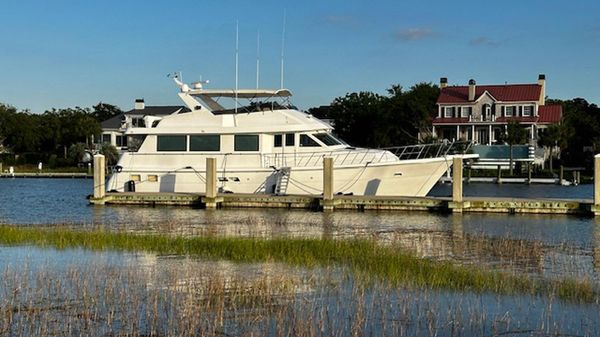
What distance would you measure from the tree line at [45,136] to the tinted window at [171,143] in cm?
4493

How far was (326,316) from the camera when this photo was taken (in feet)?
34.4

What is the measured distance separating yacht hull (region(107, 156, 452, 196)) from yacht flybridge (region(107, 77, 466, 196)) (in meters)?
0.04

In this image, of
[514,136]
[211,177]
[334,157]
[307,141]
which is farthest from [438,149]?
[514,136]

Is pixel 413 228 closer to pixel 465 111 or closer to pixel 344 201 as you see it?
pixel 344 201

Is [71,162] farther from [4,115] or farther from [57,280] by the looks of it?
[57,280]


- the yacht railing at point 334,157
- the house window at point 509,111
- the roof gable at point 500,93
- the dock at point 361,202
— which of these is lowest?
the dock at point 361,202

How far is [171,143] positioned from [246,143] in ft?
10.4

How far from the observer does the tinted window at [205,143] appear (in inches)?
1239

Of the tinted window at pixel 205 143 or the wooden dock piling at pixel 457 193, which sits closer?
the wooden dock piling at pixel 457 193

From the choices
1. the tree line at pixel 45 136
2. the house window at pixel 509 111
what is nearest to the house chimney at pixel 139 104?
the tree line at pixel 45 136

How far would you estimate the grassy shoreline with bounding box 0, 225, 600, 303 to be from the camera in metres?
12.7

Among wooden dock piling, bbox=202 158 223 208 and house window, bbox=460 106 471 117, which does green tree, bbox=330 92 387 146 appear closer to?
house window, bbox=460 106 471 117

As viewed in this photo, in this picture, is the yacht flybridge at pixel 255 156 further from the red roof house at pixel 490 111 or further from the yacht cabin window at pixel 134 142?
the red roof house at pixel 490 111

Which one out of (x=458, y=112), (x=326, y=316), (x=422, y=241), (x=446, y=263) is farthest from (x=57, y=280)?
(x=458, y=112)
